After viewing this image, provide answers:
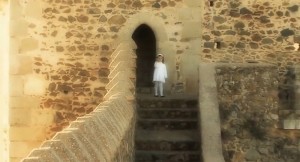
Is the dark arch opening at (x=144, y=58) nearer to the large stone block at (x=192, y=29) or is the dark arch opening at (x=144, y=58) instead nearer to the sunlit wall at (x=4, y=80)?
the large stone block at (x=192, y=29)

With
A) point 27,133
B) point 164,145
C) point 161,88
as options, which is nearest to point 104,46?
point 161,88

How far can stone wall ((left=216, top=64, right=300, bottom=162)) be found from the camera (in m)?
10.7

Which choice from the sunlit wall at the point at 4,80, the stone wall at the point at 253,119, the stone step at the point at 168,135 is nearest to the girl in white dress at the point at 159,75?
Result: the stone step at the point at 168,135

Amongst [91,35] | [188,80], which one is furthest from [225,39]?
[91,35]

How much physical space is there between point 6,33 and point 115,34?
92.0 inches

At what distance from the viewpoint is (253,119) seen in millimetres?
10781

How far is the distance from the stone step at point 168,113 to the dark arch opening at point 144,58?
9.85 ft

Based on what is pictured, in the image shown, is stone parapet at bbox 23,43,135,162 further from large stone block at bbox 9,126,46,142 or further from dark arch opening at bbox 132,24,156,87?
dark arch opening at bbox 132,24,156,87

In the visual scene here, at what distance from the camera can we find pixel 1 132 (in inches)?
547

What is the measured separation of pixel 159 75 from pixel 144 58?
2.04 m

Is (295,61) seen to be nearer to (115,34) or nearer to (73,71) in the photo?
(115,34)

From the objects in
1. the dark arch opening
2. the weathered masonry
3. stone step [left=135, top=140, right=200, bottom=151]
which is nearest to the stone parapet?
stone step [left=135, top=140, right=200, bottom=151]

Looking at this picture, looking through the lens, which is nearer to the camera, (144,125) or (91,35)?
(144,125)

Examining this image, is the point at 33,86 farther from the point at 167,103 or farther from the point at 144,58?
the point at 167,103
